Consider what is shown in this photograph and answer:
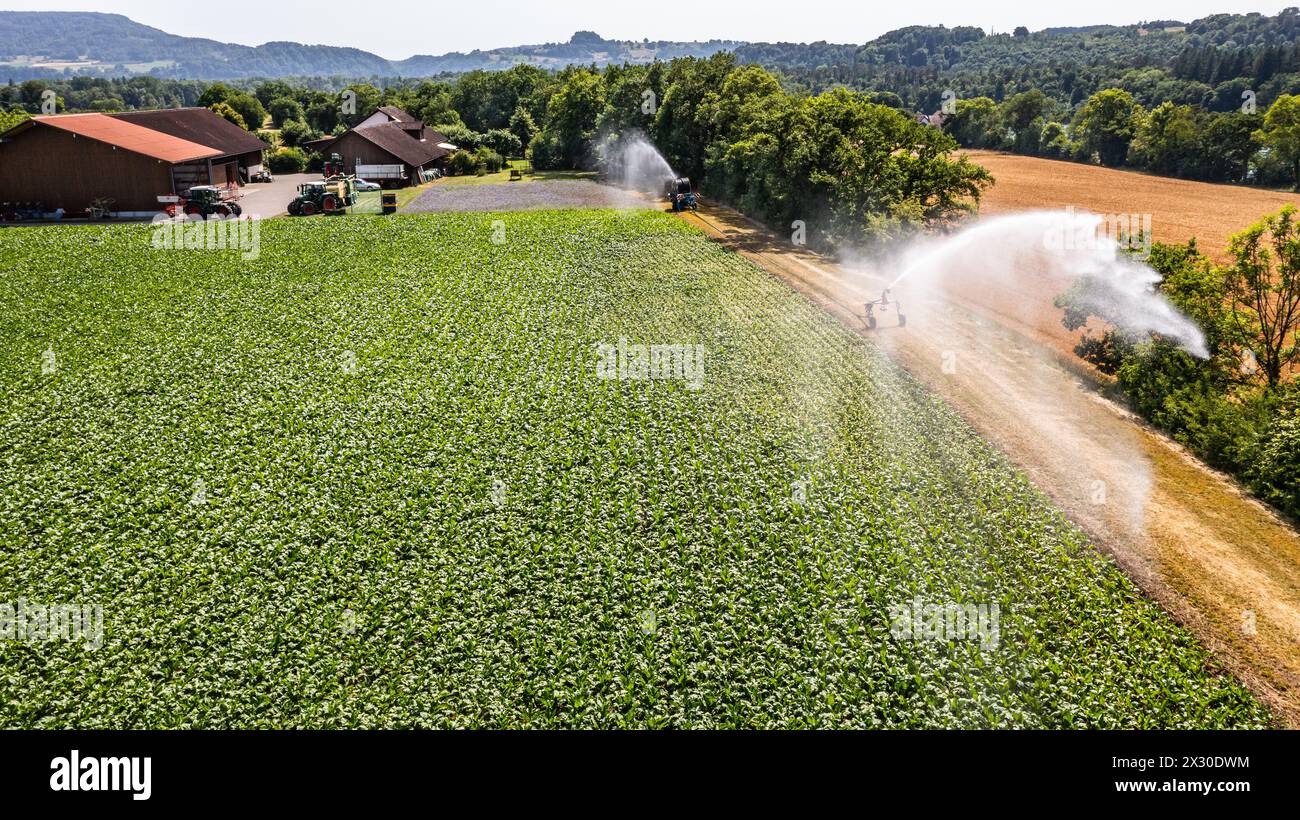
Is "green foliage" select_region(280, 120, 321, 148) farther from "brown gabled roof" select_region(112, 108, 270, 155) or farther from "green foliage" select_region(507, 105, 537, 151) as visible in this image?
"green foliage" select_region(507, 105, 537, 151)

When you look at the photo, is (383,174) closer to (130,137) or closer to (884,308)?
(130,137)

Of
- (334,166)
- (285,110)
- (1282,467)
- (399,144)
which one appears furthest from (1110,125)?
(285,110)

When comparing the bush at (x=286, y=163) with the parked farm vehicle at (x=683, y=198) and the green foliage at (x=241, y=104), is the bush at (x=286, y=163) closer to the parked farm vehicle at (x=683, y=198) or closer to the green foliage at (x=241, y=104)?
the green foliage at (x=241, y=104)

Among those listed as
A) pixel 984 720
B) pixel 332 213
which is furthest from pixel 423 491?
pixel 332 213

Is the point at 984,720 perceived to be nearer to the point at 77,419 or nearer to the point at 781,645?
the point at 781,645
